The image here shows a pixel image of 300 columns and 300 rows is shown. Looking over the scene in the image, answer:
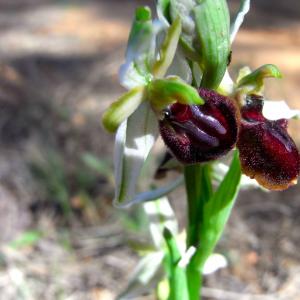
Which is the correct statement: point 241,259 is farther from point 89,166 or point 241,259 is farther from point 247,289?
point 89,166

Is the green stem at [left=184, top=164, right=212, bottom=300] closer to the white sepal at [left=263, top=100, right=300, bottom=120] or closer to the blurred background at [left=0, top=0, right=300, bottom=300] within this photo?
the white sepal at [left=263, top=100, right=300, bottom=120]

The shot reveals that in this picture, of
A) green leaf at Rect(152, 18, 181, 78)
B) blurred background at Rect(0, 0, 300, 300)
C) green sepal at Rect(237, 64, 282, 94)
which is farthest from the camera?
blurred background at Rect(0, 0, 300, 300)

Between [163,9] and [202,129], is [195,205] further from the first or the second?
[163,9]

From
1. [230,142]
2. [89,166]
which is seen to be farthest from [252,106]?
[89,166]

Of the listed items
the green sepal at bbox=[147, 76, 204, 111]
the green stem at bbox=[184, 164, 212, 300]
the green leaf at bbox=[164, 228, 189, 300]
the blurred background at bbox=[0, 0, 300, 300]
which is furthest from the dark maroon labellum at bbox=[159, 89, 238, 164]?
the blurred background at bbox=[0, 0, 300, 300]

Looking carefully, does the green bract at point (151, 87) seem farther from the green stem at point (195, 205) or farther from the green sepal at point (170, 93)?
the green stem at point (195, 205)

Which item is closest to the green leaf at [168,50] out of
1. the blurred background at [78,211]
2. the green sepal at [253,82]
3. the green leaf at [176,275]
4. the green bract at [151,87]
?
the green bract at [151,87]
